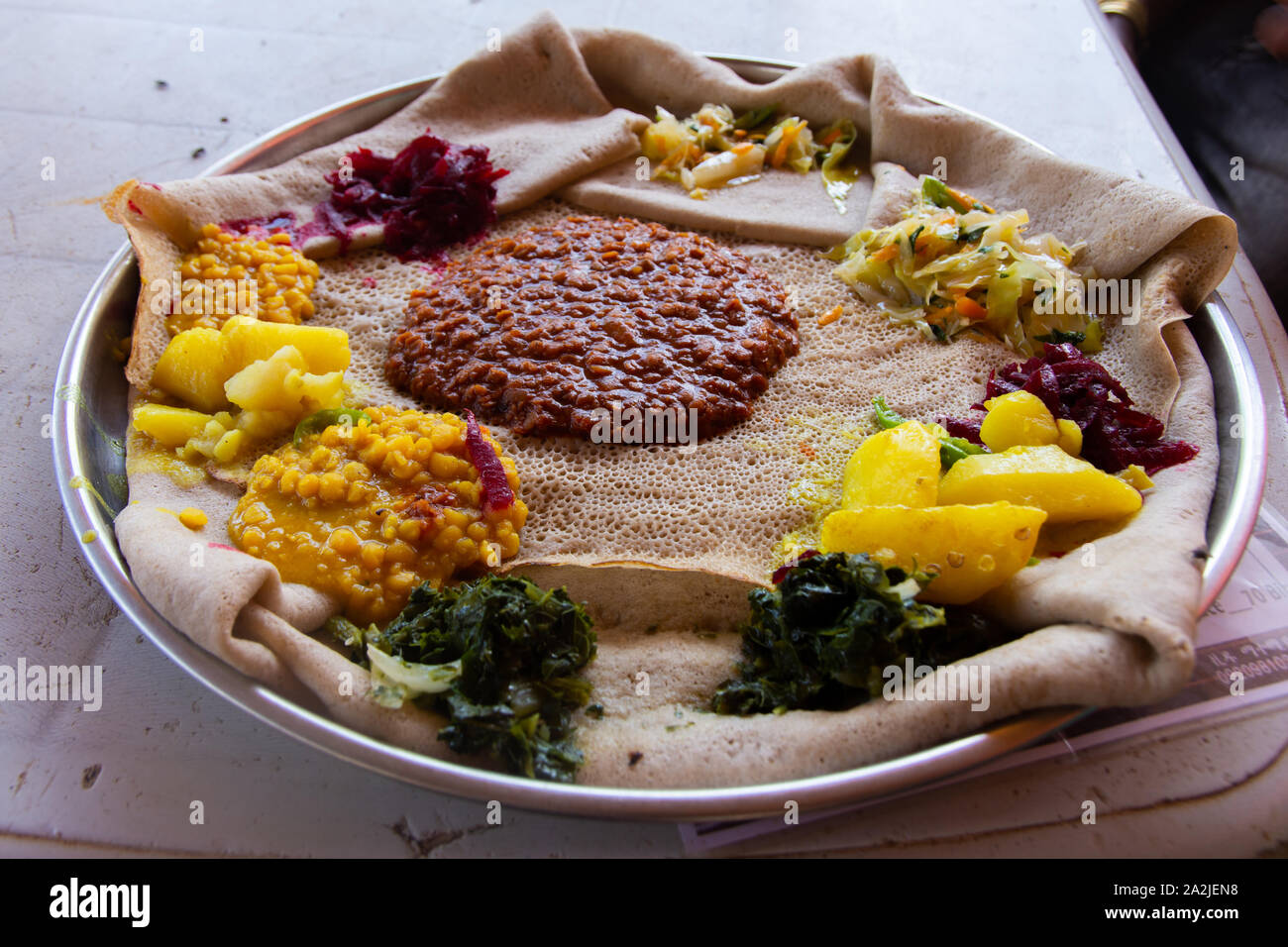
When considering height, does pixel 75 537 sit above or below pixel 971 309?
below

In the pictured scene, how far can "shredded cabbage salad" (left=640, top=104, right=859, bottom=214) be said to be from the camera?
3820 mm

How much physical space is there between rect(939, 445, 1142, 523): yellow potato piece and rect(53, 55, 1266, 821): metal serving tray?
A: 0.27 metres


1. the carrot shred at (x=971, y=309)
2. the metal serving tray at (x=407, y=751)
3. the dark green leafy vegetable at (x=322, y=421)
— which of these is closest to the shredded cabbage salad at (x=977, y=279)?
the carrot shred at (x=971, y=309)

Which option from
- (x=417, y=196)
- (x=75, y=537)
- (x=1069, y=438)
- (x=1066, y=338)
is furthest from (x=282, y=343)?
(x=1066, y=338)

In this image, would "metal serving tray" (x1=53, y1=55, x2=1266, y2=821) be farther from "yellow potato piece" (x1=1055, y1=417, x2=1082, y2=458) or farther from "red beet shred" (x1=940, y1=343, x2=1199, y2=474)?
"yellow potato piece" (x1=1055, y1=417, x2=1082, y2=458)

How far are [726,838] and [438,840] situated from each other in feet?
2.26

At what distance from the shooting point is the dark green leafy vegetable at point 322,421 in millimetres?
2744

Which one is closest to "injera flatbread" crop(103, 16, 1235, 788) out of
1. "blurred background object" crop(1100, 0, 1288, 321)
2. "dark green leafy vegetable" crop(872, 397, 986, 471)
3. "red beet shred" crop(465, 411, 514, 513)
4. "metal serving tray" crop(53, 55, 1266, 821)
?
"metal serving tray" crop(53, 55, 1266, 821)

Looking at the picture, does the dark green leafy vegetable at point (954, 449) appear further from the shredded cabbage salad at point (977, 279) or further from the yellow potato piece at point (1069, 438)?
the shredded cabbage salad at point (977, 279)

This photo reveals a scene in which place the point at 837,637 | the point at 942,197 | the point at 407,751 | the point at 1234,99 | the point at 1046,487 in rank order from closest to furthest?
the point at 407,751 → the point at 837,637 → the point at 1046,487 → the point at 942,197 → the point at 1234,99

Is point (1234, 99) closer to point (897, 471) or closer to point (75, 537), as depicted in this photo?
point (897, 471)

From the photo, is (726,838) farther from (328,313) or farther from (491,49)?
(491,49)

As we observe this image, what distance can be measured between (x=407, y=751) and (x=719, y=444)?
139cm

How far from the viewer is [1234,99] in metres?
4.20
